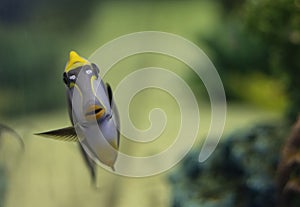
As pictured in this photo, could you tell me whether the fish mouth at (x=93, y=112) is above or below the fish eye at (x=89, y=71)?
below

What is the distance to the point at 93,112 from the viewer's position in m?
0.49

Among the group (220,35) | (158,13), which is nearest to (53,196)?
(158,13)

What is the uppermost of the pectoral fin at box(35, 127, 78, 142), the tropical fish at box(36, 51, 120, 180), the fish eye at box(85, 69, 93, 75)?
the fish eye at box(85, 69, 93, 75)

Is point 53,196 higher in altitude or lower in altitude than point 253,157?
lower

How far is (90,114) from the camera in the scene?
1.62ft

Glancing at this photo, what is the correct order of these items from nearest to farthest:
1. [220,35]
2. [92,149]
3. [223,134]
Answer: [92,149] < [223,134] < [220,35]

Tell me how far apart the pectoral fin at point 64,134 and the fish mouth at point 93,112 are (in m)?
0.02

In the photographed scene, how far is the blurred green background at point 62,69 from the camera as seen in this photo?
57cm

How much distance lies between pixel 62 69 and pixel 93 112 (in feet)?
0.27

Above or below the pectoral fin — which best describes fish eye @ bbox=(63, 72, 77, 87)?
above

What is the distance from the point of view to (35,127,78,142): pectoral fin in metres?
0.51

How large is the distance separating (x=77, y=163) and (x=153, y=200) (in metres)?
0.12

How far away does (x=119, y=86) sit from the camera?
555mm

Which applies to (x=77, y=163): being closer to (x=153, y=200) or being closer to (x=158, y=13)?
(x=153, y=200)
